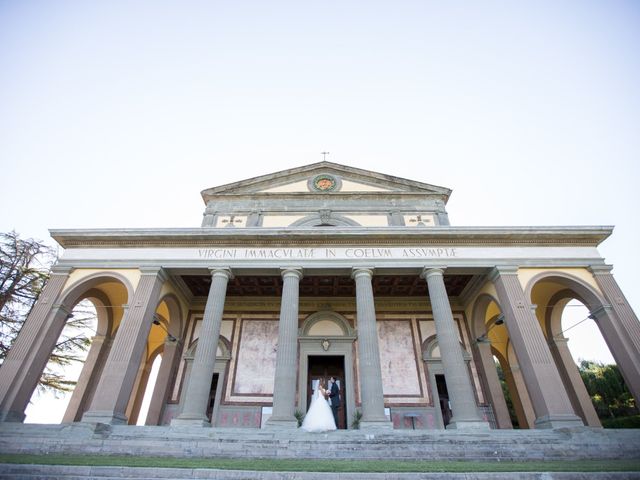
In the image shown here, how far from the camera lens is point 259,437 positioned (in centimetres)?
980

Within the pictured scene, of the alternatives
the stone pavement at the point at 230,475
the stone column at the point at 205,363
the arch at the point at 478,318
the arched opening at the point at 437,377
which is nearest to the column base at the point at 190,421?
the stone column at the point at 205,363

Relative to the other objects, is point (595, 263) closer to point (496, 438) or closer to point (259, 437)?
point (496, 438)

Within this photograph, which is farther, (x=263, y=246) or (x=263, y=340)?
(x=263, y=340)

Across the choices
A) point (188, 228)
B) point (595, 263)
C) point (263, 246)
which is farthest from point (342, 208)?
point (595, 263)

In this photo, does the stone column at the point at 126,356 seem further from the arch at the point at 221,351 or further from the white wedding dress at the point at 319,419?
the white wedding dress at the point at 319,419

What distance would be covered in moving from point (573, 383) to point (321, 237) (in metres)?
11.7

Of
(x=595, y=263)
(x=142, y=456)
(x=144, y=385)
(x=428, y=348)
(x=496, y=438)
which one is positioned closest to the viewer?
(x=142, y=456)

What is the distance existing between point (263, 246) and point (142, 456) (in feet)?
27.7

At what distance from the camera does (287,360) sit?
1212 cm

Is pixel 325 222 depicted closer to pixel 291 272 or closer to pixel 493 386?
pixel 291 272

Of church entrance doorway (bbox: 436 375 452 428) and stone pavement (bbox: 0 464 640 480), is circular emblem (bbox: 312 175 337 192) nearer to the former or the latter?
church entrance doorway (bbox: 436 375 452 428)

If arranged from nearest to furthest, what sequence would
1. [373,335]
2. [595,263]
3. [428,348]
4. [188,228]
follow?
[373,335] < [595,263] < [188,228] < [428,348]

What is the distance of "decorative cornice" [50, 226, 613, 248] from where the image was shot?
14609 millimetres

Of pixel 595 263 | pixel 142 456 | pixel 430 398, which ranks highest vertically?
pixel 595 263
